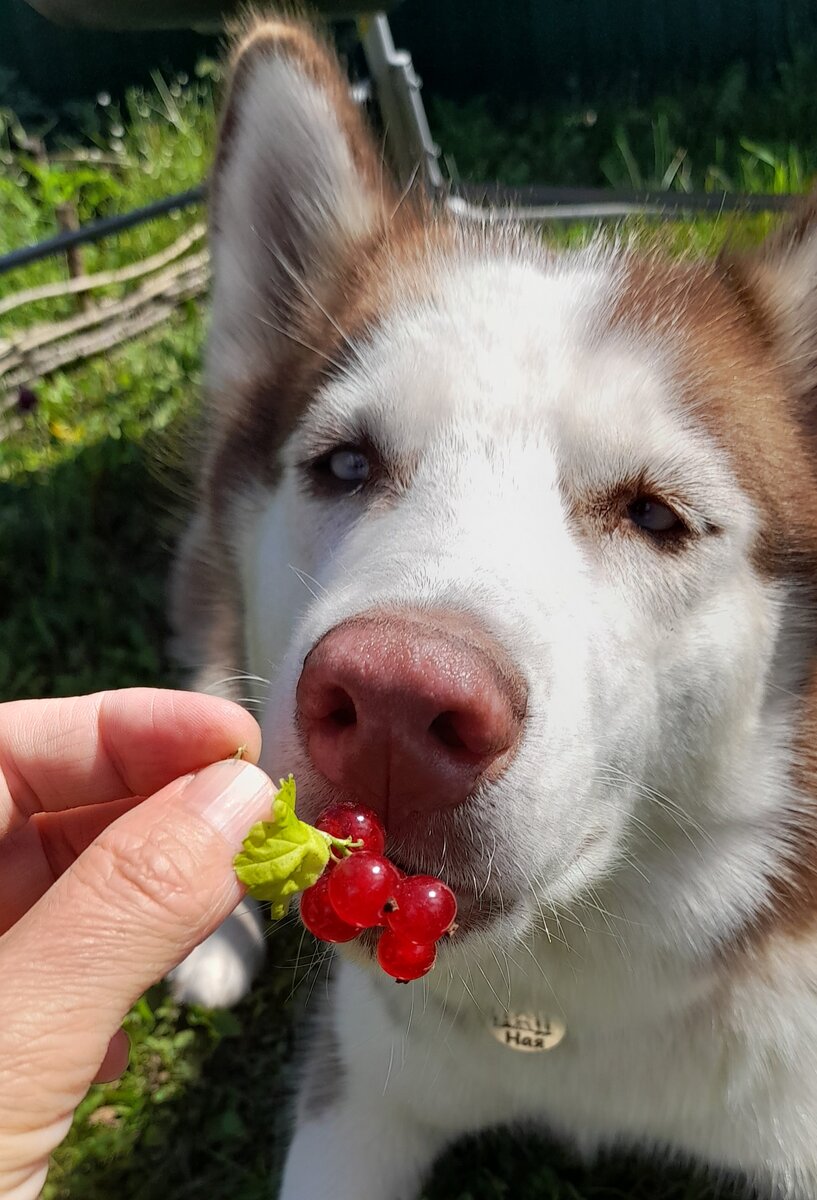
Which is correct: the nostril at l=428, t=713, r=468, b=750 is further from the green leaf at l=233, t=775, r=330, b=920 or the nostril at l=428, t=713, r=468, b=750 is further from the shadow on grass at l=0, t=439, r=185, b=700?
the shadow on grass at l=0, t=439, r=185, b=700

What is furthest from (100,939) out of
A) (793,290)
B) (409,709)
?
(793,290)

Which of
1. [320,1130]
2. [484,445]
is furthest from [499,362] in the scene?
[320,1130]

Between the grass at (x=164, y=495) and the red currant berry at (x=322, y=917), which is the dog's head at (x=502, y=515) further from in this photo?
the grass at (x=164, y=495)

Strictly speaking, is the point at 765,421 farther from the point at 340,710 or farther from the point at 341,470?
the point at 340,710

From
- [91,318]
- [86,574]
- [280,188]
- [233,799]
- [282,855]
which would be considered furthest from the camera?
[91,318]


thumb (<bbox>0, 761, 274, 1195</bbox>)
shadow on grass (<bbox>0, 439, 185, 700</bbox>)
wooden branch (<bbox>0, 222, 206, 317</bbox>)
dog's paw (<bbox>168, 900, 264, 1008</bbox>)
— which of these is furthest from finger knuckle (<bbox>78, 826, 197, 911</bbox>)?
wooden branch (<bbox>0, 222, 206, 317</bbox>)

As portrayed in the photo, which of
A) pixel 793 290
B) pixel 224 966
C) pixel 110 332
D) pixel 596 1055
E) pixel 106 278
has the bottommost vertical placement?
pixel 224 966
